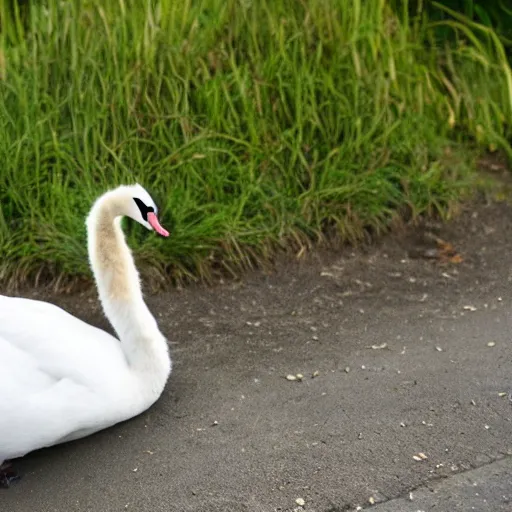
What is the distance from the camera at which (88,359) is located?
2998 mm

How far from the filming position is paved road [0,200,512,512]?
288 cm

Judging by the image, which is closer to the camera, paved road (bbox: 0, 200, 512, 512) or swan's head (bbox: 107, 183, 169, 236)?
paved road (bbox: 0, 200, 512, 512)

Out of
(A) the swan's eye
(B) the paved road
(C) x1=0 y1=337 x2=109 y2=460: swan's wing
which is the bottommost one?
(B) the paved road

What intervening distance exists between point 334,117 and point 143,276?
1352mm

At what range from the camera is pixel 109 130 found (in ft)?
14.4

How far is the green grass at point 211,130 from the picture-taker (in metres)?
4.22

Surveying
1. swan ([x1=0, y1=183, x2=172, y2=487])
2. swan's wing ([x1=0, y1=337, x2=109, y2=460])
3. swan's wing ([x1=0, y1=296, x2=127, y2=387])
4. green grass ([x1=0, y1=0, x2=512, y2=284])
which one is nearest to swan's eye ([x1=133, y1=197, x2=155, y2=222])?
swan ([x1=0, y1=183, x2=172, y2=487])

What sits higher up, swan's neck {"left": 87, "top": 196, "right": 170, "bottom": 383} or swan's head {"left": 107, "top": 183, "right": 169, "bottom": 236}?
swan's head {"left": 107, "top": 183, "right": 169, "bottom": 236}

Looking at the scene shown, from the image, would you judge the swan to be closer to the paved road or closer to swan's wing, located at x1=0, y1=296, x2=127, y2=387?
swan's wing, located at x1=0, y1=296, x2=127, y2=387

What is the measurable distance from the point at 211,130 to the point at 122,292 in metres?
1.43

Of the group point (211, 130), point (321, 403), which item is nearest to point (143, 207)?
point (321, 403)

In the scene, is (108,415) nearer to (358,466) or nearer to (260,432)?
(260,432)

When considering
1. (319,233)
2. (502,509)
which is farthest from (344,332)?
(502,509)

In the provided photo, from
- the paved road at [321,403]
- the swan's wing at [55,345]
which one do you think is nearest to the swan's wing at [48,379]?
the swan's wing at [55,345]
